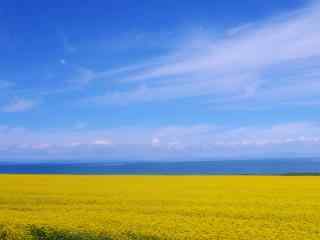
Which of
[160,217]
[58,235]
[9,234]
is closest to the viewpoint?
[9,234]

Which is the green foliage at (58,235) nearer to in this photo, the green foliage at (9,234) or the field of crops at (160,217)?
Answer: the field of crops at (160,217)

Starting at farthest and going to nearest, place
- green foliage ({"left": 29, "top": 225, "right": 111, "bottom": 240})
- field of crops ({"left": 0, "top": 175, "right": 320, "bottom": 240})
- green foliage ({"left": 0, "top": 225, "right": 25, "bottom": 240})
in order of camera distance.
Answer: field of crops ({"left": 0, "top": 175, "right": 320, "bottom": 240}) < green foliage ({"left": 29, "top": 225, "right": 111, "bottom": 240}) < green foliage ({"left": 0, "top": 225, "right": 25, "bottom": 240})

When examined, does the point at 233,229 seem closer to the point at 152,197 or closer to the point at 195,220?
the point at 195,220

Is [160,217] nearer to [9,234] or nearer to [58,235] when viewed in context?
[58,235]

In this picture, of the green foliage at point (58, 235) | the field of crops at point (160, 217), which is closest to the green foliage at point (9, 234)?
the field of crops at point (160, 217)

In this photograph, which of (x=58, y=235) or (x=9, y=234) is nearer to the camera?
(x=9, y=234)

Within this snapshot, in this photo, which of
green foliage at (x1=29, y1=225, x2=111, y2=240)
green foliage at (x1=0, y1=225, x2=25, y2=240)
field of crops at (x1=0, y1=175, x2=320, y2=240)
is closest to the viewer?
green foliage at (x1=0, y1=225, x2=25, y2=240)

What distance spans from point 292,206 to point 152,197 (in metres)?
11.4

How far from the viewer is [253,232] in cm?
1800

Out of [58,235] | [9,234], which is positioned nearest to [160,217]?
[58,235]

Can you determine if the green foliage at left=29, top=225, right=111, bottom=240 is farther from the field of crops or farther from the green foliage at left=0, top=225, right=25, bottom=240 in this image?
the green foliage at left=0, top=225, right=25, bottom=240

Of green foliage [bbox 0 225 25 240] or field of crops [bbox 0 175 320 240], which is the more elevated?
field of crops [bbox 0 175 320 240]

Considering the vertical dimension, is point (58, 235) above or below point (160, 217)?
below

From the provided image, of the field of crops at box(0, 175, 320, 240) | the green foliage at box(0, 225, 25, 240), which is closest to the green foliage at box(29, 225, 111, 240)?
the field of crops at box(0, 175, 320, 240)
